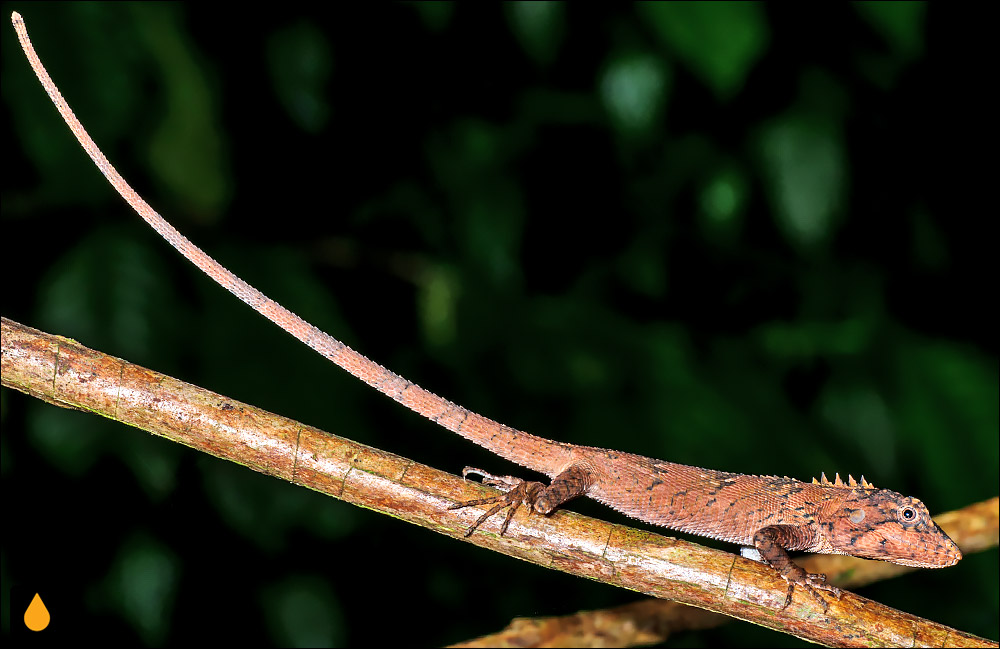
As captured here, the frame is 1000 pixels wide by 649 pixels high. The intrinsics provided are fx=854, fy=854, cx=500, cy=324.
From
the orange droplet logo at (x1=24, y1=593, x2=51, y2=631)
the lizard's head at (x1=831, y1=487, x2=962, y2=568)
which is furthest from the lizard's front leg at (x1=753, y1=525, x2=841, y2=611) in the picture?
the orange droplet logo at (x1=24, y1=593, x2=51, y2=631)

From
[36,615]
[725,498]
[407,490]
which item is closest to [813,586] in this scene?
[725,498]

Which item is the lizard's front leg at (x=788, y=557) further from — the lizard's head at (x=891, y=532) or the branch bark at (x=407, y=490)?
the lizard's head at (x=891, y=532)

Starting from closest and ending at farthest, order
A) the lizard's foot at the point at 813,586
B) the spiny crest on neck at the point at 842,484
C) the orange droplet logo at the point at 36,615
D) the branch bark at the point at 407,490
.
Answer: the branch bark at the point at 407,490 → the lizard's foot at the point at 813,586 → the orange droplet logo at the point at 36,615 → the spiny crest on neck at the point at 842,484

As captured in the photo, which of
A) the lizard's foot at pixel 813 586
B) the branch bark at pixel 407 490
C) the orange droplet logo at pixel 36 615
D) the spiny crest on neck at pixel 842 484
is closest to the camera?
the branch bark at pixel 407 490

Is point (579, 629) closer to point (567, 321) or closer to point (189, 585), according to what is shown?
point (567, 321)

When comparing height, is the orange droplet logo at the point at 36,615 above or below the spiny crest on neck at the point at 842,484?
below

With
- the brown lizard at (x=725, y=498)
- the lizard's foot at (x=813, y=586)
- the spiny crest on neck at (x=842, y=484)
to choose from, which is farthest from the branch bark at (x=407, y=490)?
the spiny crest on neck at (x=842, y=484)

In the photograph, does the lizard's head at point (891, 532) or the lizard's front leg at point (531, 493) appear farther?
the lizard's head at point (891, 532)

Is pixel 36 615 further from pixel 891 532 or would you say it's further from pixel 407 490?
pixel 891 532

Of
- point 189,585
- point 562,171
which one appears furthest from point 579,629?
point 562,171
